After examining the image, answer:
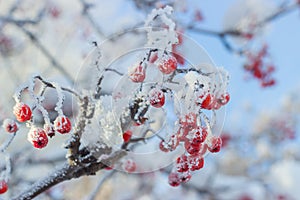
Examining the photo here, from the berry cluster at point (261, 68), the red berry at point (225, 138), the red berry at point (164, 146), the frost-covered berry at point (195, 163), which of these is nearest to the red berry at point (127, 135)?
the red berry at point (164, 146)

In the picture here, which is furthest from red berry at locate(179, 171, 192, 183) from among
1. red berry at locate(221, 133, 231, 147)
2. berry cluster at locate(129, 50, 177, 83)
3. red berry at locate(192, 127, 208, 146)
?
red berry at locate(221, 133, 231, 147)

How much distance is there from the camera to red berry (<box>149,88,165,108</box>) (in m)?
1.05

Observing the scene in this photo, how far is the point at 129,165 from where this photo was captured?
1.37m

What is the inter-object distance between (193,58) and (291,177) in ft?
15.4

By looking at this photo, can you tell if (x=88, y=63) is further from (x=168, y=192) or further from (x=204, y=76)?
(x=168, y=192)

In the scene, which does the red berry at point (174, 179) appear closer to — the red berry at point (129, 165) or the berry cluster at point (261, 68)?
the red berry at point (129, 165)

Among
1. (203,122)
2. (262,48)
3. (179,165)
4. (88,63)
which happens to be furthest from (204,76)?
(262,48)

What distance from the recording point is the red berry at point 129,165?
4.48 ft

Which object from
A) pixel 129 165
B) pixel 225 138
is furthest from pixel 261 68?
pixel 225 138

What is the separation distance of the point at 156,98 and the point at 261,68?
6.14 feet

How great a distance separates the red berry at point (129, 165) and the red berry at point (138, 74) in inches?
13.5

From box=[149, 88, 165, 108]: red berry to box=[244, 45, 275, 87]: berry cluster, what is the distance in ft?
5.99

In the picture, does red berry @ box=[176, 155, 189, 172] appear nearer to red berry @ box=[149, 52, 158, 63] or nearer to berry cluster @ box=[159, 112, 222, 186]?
berry cluster @ box=[159, 112, 222, 186]

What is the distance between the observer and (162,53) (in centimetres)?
110
